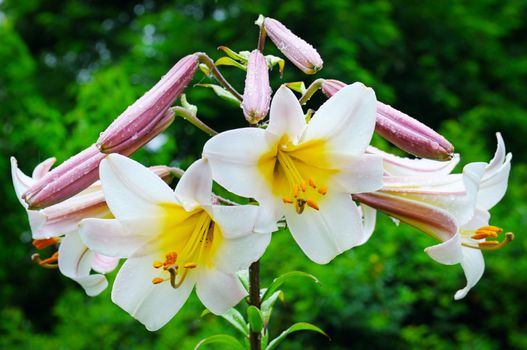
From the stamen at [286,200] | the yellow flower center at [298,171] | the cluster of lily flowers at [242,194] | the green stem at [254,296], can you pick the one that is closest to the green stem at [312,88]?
the cluster of lily flowers at [242,194]

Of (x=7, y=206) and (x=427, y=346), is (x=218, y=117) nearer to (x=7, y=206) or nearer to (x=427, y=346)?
(x=7, y=206)

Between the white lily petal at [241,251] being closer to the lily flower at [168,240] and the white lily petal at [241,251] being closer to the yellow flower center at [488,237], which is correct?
the lily flower at [168,240]

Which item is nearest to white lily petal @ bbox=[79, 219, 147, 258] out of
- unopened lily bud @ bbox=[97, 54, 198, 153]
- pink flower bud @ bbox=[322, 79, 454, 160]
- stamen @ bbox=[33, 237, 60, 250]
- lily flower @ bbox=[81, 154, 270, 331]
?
lily flower @ bbox=[81, 154, 270, 331]

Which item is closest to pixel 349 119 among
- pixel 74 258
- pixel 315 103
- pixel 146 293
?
pixel 146 293

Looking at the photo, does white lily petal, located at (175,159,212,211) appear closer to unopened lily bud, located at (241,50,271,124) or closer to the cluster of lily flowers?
the cluster of lily flowers

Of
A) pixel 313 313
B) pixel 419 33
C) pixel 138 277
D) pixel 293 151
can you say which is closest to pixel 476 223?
pixel 293 151
